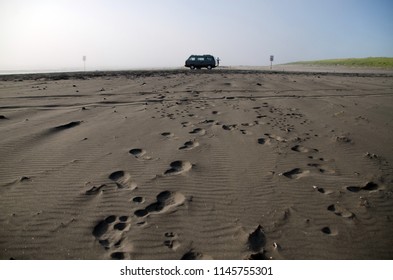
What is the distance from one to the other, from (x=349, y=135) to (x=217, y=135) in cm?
237

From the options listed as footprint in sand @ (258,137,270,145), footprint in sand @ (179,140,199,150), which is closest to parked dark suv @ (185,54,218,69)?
footprint in sand @ (258,137,270,145)

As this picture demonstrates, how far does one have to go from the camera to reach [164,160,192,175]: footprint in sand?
11.3 feet

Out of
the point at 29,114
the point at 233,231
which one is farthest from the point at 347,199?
the point at 29,114

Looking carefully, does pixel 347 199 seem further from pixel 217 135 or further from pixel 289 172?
pixel 217 135

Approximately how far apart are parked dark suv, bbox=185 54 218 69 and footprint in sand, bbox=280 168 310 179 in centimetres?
2817

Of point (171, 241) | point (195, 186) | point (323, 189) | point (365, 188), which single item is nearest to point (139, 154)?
point (195, 186)

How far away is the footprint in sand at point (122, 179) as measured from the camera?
122 inches

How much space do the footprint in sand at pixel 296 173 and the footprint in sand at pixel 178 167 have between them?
1226 millimetres

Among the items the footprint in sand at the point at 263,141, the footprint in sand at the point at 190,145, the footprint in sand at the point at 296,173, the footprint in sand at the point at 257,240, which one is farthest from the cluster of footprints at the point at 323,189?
the footprint in sand at the point at 190,145

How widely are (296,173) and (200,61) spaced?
28.5m

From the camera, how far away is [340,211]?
273 centimetres

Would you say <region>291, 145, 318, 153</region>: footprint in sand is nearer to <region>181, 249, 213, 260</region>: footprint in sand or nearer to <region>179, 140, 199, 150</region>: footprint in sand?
<region>179, 140, 199, 150</region>: footprint in sand

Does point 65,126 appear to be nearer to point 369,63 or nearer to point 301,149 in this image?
point 301,149

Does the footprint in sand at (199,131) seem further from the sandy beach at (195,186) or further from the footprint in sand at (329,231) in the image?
the footprint in sand at (329,231)
